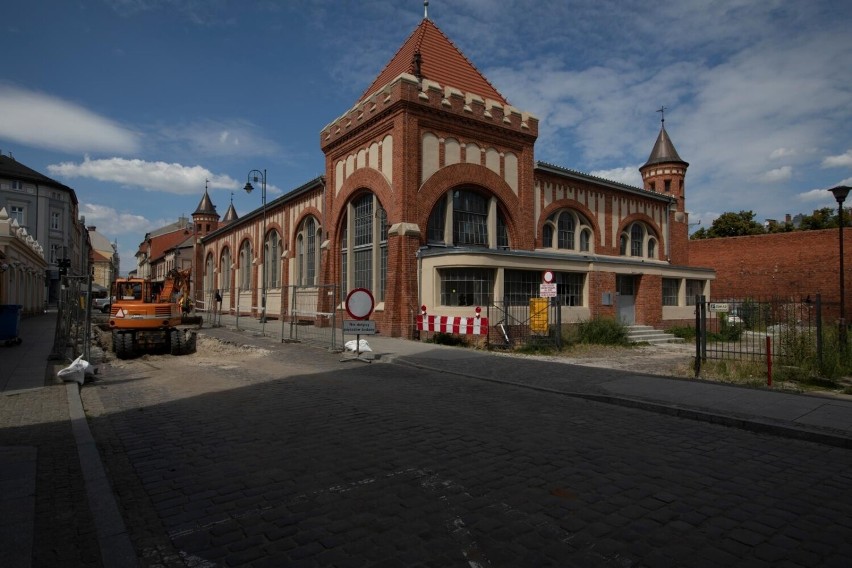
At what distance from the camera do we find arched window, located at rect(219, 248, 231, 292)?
47.4m

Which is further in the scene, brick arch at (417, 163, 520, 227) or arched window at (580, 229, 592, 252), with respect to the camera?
arched window at (580, 229, 592, 252)

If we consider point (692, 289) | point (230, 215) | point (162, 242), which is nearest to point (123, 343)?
point (692, 289)

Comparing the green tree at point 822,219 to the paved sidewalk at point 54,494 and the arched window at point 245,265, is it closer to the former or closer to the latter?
the arched window at point 245,265

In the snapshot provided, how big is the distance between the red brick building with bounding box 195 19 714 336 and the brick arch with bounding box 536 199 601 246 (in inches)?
3.6

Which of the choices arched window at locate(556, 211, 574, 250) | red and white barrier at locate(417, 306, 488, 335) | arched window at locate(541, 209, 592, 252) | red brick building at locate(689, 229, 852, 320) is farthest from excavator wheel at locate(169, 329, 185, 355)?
red brick building at locate(689, 229, 852, 320)

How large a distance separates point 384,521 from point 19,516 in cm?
275

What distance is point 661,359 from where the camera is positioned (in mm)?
15242

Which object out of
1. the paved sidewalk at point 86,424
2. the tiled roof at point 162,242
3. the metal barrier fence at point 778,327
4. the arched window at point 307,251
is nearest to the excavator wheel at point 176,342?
the paved sidewalk at point 86,424

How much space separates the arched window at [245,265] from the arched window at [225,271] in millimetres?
4300

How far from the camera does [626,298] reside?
76.0 feet

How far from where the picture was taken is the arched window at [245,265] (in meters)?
42.1

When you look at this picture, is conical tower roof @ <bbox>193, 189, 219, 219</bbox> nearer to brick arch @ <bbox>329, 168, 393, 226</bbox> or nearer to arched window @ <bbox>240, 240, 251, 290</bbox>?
arched window @ <bbox>240, 240, 251, 290</bbox>

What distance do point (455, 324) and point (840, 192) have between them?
526 inches

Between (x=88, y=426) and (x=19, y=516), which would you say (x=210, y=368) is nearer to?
(x=88, y=426)
